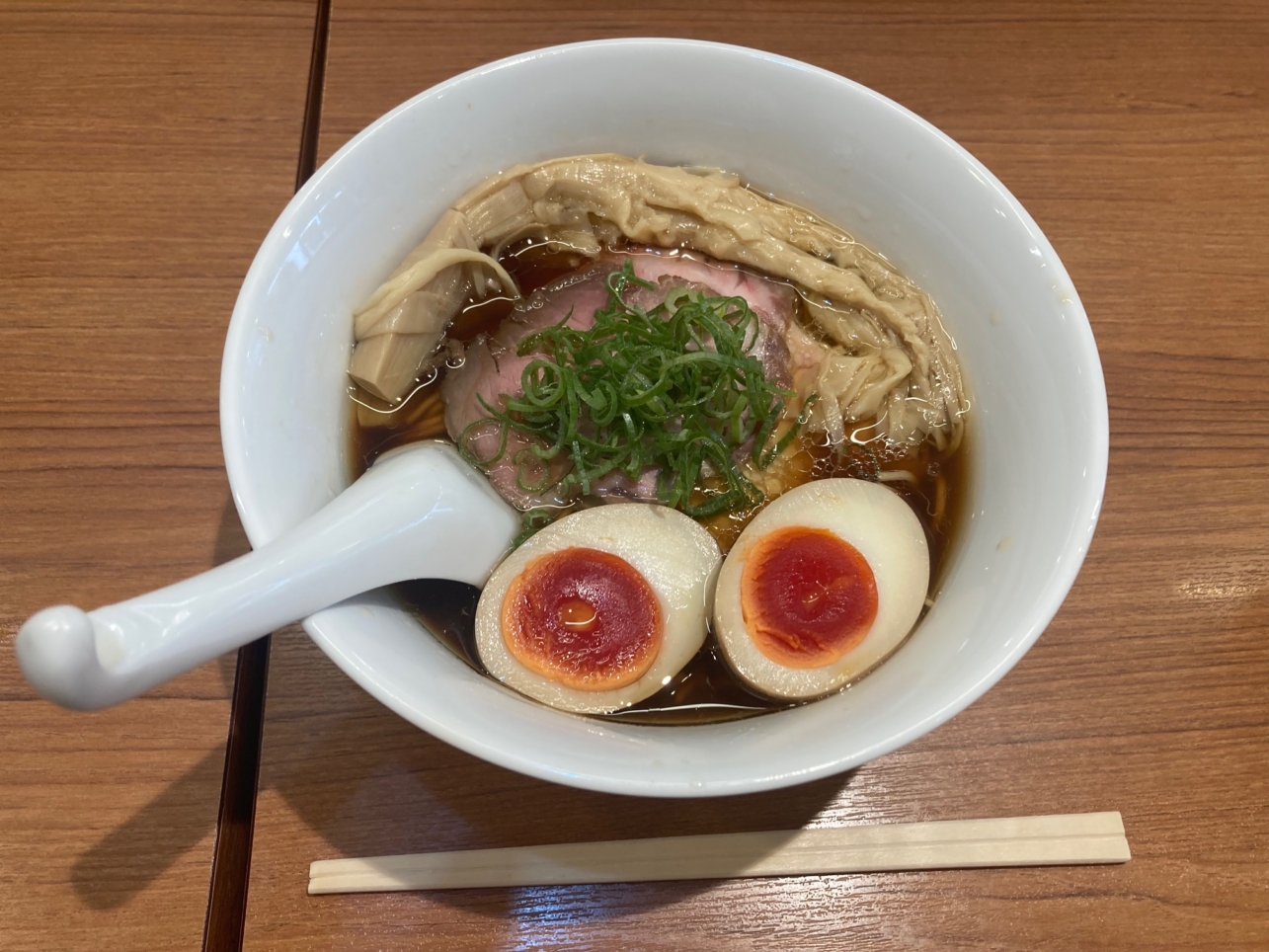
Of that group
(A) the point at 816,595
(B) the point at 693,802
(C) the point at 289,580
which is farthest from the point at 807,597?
(C) the point at 289,580

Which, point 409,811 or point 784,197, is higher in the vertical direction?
point 784,197

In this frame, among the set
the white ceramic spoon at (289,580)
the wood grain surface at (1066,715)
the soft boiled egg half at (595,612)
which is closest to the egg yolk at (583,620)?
the soft boiled egg half at (595,612)

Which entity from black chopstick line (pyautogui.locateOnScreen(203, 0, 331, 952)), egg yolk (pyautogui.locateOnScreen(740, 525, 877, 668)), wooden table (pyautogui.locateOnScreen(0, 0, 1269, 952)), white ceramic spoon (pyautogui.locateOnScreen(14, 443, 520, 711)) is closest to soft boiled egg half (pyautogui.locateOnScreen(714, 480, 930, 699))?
egg yolk (pyautogui.locateOnScreen(740, 525, 877, 668))

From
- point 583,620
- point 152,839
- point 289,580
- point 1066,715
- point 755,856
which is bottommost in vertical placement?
point 152,839

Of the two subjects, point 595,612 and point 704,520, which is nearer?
point 595,612

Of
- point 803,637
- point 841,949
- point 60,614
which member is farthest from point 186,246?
point 841,949

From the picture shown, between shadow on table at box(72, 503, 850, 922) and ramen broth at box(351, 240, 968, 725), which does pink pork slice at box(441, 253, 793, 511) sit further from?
shadow on table at box(72, 503, 850, 922)

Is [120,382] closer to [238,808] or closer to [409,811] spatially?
[238,808]
